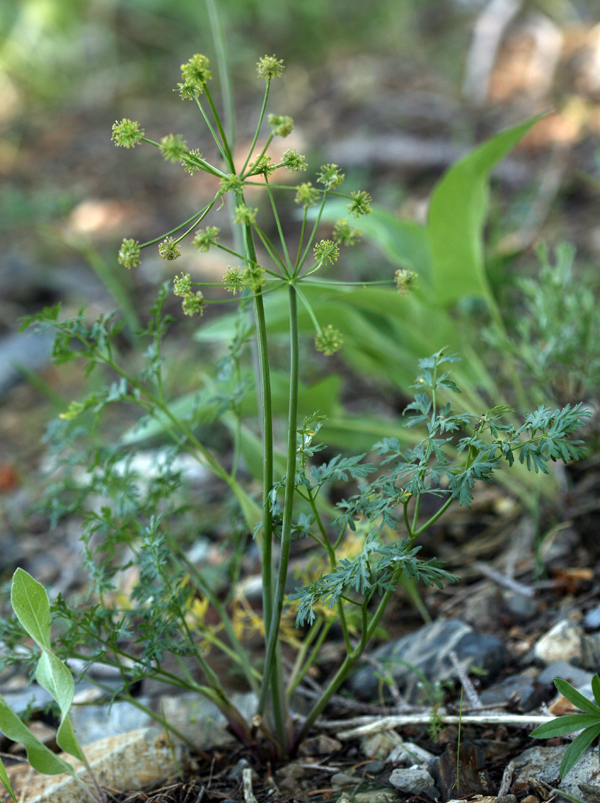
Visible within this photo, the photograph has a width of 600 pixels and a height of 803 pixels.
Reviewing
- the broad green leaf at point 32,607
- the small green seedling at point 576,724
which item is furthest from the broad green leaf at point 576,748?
the broad green leaf at point 32,607

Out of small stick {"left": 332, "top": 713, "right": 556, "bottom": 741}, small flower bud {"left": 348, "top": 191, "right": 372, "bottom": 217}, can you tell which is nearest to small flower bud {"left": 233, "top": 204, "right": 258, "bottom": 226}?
small flower bud {"left": 348, "top": 191, "right": 372, "bottom": 217}

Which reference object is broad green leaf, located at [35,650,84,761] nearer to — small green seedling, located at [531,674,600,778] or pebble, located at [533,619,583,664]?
small green seedling, located at [531,674,600,778]

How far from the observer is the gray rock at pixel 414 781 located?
0.86m

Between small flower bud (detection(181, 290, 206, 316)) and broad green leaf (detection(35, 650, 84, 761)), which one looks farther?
broad green leaf (detection(35, 650, 84, 761))

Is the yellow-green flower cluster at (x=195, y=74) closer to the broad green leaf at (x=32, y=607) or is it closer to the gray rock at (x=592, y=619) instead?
the broad green leaf at (x=32, y=607)

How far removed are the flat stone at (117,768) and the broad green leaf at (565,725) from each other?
19.4 inches

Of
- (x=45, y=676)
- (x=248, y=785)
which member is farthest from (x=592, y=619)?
(x=45, y=676)

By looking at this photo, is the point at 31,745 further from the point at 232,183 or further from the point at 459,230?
the point at 459,230

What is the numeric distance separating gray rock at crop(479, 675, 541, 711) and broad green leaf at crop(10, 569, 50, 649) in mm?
656

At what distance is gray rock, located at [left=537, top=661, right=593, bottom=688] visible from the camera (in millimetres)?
1044

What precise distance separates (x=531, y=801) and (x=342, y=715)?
38cm

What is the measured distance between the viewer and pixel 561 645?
1.12m

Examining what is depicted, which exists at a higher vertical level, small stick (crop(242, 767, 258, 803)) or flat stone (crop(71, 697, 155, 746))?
flat stone (crop(71, 697, 155, 746))

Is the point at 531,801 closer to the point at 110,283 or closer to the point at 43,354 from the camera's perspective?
the point at 110,283
